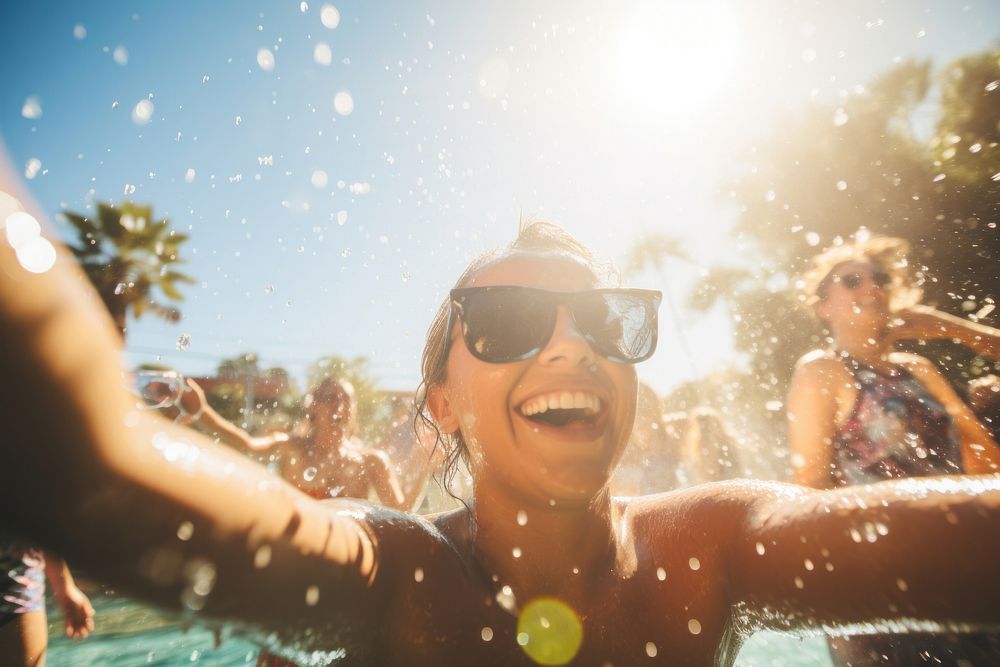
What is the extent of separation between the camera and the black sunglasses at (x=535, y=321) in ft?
6.89

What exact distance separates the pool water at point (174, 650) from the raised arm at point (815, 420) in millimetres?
3969

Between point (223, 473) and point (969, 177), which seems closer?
point (223, 473)

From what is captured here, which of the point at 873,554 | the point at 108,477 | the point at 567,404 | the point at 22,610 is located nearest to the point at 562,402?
the point at 567,404

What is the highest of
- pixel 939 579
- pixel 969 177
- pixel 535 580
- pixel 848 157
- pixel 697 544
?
pixel 848 157

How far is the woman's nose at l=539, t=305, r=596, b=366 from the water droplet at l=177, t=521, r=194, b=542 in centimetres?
149

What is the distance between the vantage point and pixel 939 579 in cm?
128

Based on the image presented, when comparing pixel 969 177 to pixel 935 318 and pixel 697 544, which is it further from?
pixel 697 544

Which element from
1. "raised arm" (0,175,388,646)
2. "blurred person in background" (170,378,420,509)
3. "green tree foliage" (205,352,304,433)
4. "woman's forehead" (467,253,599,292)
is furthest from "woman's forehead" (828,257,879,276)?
"green tree foliage" (205,352,304,433)

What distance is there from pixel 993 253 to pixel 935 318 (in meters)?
18.7

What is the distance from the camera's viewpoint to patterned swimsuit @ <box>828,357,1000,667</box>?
312 centimetres

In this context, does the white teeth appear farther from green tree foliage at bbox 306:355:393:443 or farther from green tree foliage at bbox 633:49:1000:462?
green tree foliage at bbox 306:355:393:443

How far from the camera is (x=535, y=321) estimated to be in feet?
7.01

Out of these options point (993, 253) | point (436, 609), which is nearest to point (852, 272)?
point (436, 609)

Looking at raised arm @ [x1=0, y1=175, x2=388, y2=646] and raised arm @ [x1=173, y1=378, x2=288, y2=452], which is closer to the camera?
raised arm @ [x1=0, y1=175, x2=388, y2=646]
